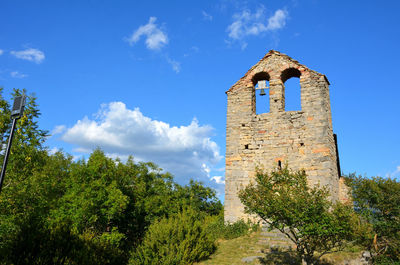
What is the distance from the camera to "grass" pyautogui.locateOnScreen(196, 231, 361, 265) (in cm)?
1041

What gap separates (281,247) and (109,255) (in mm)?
7117

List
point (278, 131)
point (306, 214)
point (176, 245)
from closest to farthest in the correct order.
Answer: point (306, 214)
point (176, 245)
point (278, 131)

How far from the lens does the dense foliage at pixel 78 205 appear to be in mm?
10359

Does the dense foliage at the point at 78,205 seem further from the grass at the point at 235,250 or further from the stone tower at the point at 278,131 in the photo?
the stone tower at the point at 278,131

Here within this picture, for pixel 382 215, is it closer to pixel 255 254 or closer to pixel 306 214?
pixel 306 214

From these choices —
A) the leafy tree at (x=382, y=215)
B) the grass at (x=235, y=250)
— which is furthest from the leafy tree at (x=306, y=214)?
the grass at (x=235, y=250)

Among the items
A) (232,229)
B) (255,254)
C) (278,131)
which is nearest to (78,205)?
(232,229)

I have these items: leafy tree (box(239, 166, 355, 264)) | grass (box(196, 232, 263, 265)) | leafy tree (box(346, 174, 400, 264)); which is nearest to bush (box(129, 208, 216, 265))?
grass (box(196, 232, 263, 265))

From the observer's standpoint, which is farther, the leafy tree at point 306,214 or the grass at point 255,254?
the grass at point 255,254

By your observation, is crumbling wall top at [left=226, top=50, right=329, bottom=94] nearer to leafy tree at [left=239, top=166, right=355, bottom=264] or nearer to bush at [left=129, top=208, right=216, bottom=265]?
leafy tree at [left=239, top=166, right=355, bottom=264]

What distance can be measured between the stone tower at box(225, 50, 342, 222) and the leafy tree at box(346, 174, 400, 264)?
2.29 metres

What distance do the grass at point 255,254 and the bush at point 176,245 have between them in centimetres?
46

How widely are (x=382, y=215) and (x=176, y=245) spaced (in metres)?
7.49

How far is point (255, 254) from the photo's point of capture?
1120cm
